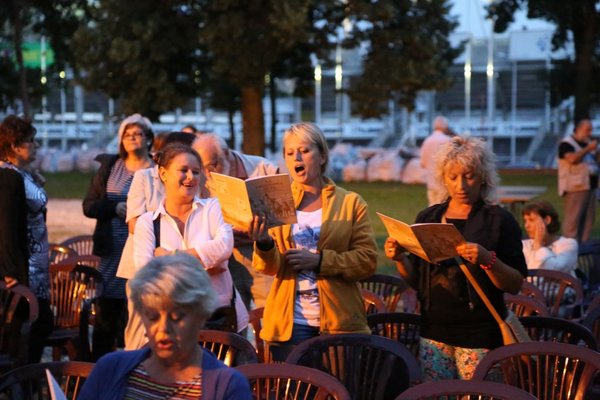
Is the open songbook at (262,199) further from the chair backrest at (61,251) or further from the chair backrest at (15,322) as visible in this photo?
the chair backrest at (61,251)

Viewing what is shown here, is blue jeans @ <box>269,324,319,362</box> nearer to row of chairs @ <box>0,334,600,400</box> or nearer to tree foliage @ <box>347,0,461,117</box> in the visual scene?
row of chairs @ <box>0,334,600,400</box>

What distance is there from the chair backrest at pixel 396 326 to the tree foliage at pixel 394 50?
22986mm

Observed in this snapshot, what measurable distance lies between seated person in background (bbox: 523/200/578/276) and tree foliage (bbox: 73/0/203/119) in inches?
793

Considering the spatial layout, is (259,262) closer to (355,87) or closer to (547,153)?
(355,87)

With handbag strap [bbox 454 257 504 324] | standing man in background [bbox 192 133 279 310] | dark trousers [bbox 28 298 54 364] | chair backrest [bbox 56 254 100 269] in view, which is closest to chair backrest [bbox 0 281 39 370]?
dark trousers [bbox 28 298 54 364]

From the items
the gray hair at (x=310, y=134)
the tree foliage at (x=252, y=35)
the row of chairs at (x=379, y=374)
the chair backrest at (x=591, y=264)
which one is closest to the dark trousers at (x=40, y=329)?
the row of chairs at (x=379, y=374)

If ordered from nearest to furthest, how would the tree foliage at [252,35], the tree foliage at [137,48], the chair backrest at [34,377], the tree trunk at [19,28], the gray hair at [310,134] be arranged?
the chair backrest at [34,377], the gray hair at [310,134], the tree foliage at [252,35], the tree trunk at [19,28], the tree foliage at [137,48]

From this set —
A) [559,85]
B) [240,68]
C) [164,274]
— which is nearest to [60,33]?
[240,68]

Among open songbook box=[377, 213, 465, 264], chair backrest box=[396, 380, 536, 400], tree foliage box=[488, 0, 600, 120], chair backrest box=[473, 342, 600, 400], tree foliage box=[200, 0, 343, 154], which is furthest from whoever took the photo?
tree foliage box=[488, 0, 600, 120]

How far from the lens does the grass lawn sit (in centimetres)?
2345

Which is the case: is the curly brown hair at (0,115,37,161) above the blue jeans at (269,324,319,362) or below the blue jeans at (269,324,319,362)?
above

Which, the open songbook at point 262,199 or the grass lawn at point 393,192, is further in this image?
the grass lawn at point 393,192

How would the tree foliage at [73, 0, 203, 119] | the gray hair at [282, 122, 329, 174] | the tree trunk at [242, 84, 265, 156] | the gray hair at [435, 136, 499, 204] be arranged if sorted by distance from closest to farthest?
the gray hair at [435, 136, 499, 204] → the gray hair at [282, 122, 329, 174] → the tree foliage at [73, 0, 203, 119] → the tree trunk at [242, 84, 265, 156]

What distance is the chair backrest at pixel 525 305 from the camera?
6.51 m
